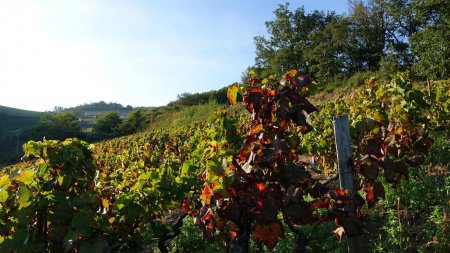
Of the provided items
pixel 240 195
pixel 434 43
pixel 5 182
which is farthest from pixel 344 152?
pixel 434 43

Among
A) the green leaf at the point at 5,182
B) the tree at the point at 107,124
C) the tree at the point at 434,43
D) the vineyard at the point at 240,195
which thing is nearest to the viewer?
the vineyard at the point at 240,195

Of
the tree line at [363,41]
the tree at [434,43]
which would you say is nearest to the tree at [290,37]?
the tree line at [363,41]

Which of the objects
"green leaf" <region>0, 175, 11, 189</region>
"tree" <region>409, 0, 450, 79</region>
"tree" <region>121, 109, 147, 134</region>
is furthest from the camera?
"tree" <region>121, 109, 147, 134</region>

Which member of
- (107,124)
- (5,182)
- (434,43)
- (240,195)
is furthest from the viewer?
(107,124)

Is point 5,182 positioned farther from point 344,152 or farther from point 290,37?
point 290,37

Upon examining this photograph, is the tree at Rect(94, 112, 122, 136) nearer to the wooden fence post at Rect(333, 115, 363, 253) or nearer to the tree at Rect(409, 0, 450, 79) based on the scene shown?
the tree at Rect(409, 0, 450, 79)

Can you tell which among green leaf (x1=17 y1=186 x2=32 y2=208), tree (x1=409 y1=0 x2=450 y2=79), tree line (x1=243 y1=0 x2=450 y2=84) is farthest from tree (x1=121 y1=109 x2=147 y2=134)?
green leaf (x1=17 y1=186 x2=32 y2=208)

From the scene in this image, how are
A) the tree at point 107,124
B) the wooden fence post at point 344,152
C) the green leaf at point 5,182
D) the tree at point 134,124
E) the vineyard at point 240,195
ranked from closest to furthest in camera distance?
the vineyard at point 240,195 → the green leaf at point 5,182 → the wooden fence post at point 344,152 → the tree at point 134,124 → the tree at point 107,124

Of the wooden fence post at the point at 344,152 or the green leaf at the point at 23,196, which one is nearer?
the green leaf at the point at 23,196

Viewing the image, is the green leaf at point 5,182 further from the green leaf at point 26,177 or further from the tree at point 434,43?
the tree at point 434,43

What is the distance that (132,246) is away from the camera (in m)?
3.39

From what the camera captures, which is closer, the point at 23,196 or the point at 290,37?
the point at 23,196

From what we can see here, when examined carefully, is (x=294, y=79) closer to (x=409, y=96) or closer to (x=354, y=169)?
(x=354, y=169)

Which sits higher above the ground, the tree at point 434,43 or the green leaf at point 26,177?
the tree at point 434,43
